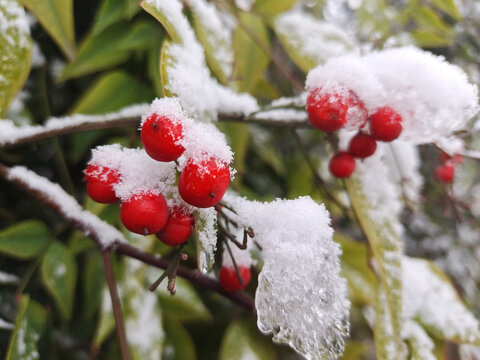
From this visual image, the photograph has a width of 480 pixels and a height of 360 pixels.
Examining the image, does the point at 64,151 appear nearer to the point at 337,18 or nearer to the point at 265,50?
the point at 265,50

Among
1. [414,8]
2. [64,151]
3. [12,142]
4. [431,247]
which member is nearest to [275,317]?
[12,142]

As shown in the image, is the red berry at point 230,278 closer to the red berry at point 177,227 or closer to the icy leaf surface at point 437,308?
the red berry at point 177,227

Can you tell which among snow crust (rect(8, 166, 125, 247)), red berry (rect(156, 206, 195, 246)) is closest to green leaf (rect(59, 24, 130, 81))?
snow crust (rect(8, 166, 125, 247))

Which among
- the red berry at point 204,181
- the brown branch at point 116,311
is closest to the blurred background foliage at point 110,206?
the brown branch at point 116,311

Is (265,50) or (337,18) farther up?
(265,50)

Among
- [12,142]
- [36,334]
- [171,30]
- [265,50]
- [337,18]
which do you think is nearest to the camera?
[171,30]

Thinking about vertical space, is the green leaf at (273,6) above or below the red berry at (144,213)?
below

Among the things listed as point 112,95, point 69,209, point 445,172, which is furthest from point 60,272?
point 445,172

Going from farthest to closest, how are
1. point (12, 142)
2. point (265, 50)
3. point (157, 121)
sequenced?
point (265, 50) < point (12, 142) < point (157, 121)
